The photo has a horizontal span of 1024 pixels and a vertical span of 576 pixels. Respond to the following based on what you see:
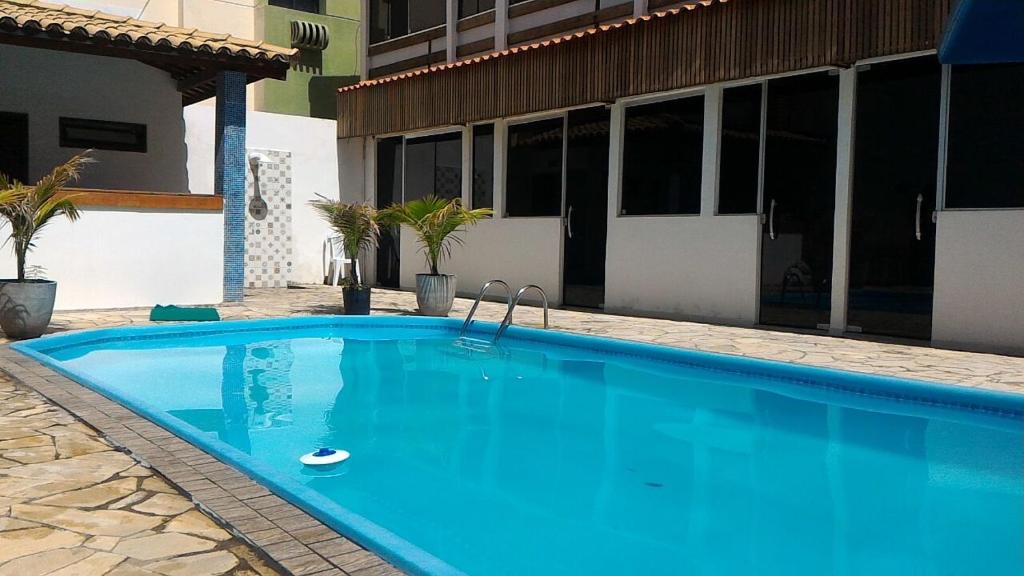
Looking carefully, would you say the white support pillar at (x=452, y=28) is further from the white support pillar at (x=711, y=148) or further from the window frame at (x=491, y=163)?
the white support pillar at (x=711, y=148)

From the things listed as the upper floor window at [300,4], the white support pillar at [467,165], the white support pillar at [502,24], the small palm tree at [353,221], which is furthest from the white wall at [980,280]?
the upper floor window at [300,4]

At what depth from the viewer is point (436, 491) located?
4.47 meters

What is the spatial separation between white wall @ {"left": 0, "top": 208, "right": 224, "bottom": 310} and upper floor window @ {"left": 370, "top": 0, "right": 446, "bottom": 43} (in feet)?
23.1

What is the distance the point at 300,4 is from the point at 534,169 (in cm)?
1241

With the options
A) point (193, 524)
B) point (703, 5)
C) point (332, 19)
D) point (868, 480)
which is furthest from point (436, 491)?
point (332, 19)

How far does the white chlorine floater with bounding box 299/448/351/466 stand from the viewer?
4.84 meters

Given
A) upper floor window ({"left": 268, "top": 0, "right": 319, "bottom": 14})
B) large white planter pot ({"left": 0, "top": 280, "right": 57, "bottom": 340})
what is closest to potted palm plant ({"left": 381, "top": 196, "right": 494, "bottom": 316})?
large white planter pot ({"left": 0, "top": 280, "right": 57, "bottom": 340})

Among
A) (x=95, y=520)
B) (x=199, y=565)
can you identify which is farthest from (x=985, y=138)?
(x=95, y=520)

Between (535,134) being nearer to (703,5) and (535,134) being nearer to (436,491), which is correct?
(703,5)

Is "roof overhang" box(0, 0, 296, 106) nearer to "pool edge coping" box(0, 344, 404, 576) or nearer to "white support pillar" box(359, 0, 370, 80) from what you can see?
"white support pillar" box(359, 0, 370, 80)

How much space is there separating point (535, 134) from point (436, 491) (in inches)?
398

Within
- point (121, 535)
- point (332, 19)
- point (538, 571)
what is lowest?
point (538, 571)

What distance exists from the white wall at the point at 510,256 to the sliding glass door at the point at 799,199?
3.86 m

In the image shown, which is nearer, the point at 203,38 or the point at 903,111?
the point at 903,111
